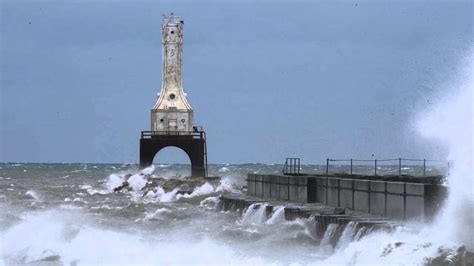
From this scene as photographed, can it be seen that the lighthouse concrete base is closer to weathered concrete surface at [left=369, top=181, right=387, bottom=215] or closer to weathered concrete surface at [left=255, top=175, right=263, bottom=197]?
weathered concrete surface at [left=255, top=175, right=263, bottom=197]

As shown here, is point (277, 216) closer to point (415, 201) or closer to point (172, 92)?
point (415, 201)

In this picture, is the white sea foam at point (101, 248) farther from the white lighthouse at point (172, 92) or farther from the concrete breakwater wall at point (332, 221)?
the white lighthouse at point (172, 92)

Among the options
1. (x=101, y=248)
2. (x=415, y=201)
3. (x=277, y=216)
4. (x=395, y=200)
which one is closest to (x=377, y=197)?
(x=395, y=200)

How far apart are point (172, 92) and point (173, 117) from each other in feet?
4.91

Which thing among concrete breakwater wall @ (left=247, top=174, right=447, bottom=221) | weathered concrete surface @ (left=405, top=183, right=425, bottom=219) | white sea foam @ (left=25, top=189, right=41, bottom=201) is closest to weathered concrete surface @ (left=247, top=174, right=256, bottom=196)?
concrete breakwater wall @ (left=247, top=174, right=447, bottom=221)

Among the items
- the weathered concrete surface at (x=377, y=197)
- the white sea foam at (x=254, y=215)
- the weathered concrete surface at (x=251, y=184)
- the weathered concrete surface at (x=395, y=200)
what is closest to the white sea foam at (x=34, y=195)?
the weathered concrete surface at (x=251, y=184)

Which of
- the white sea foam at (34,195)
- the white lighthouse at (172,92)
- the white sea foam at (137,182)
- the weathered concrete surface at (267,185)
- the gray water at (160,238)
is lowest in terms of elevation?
the white sea foam at (34,195)

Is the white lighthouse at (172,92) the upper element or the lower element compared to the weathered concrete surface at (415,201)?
upper

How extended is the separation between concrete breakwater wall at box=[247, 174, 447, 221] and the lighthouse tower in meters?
19.7

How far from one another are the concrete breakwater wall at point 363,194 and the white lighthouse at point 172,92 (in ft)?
68.5

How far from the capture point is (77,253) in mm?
21719

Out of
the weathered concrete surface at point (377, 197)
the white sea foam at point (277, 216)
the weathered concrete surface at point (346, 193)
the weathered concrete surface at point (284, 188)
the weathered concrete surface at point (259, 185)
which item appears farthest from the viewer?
the weathered concrete surface at point (259, 185)

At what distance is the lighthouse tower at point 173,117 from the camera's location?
59.9 m

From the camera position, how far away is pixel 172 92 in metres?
61.4
